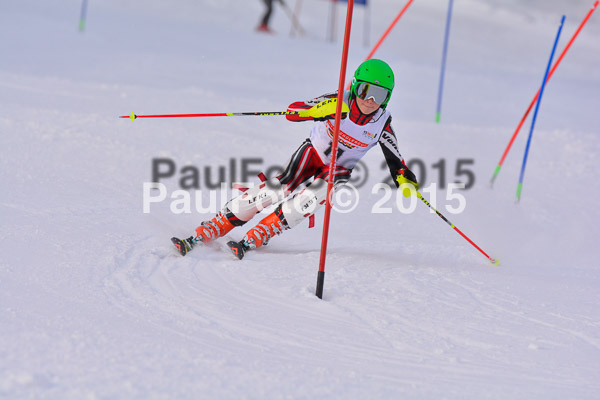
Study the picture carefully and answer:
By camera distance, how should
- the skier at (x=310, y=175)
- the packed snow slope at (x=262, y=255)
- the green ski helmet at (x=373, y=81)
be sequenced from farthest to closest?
the skier at (x=310, y=175)
the green ski helmet at (x=373, y=81)
the packed snow slope at (x=262, y=255)

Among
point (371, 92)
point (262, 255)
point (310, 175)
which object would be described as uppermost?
point (371, 92)

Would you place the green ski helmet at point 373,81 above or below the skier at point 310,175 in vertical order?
above

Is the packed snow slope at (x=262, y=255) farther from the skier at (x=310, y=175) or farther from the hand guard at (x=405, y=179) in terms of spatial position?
the hand guard at (x=405, y=179)

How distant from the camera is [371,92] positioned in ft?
9.73

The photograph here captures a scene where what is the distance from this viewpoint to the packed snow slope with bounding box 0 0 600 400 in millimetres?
2037

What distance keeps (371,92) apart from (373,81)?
0.17ft

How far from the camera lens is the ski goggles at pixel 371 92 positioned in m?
2.96

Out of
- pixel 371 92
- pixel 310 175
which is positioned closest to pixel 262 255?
pixel 310 175

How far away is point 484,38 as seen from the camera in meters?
13.0

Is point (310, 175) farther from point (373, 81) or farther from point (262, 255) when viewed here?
point (373, 81)

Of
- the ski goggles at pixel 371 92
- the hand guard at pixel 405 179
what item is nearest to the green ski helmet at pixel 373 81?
the ski goggles at pixel 371 92

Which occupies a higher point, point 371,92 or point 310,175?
point 371,92

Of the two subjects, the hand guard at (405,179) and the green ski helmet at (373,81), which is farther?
the hand guard at (405,179)

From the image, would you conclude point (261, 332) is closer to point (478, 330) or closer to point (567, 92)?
point (478, 330)
